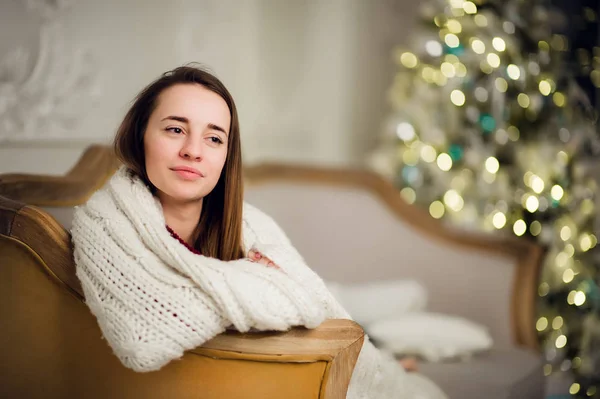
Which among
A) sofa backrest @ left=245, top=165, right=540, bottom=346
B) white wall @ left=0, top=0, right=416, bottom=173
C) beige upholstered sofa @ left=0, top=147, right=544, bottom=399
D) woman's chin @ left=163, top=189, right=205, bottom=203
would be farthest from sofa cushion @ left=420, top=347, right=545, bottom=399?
white wall @ left=0, top=0, right=416, bottom=173

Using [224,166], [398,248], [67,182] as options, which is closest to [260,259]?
[224,166]

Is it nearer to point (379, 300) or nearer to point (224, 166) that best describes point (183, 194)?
point (224, 166)

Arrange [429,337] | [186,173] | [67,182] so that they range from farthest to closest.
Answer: [429,337] < [67,182] < [186,173]

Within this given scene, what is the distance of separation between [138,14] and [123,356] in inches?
51.3

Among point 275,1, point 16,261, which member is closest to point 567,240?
point 275,1

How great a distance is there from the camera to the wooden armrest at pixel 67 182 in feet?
4.10

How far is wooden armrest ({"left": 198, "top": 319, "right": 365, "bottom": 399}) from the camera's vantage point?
83 cm

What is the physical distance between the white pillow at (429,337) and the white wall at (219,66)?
1037 millimetres

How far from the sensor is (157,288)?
0.83m

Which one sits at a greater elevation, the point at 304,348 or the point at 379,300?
the point at 304,348

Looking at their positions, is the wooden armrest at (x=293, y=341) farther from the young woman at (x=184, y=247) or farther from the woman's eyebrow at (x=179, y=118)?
the woman's eyebrow at (x=179, y=118)

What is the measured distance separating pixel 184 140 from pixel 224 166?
11 cm

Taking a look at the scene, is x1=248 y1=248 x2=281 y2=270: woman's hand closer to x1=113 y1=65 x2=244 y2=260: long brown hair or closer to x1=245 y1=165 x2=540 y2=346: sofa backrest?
x1=113 y1=65 x2=244 y2=260: long brown hair

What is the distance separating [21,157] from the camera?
4.93 feet
